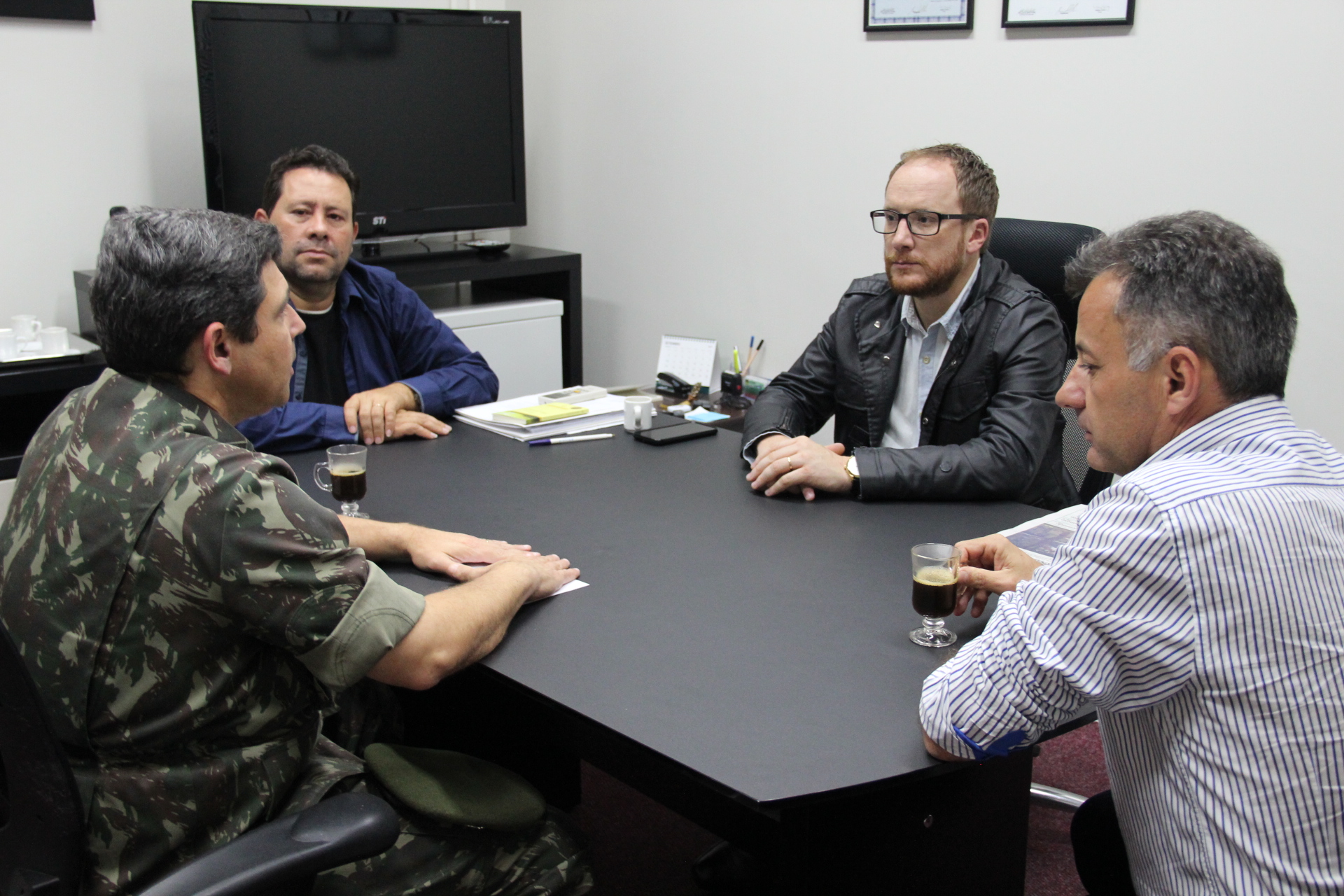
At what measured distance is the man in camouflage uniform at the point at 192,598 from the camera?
1190 mm

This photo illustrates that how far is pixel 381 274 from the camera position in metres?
→ 2.72

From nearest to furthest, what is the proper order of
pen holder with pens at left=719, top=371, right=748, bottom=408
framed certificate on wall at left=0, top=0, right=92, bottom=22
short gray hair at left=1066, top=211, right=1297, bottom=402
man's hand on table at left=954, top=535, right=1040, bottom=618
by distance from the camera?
1. short gray hair at left=1066, top=211, right=1297, bottom=402
2. man's hand on table at left=954, top=535, right=1040, bottom=618
3. framed certificate on wall at left=0, top=0, right=92, bottom=22
4. pen holder with pens at left=719, top=371, right=748, bottom=408

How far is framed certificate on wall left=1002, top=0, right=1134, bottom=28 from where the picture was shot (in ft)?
9.20

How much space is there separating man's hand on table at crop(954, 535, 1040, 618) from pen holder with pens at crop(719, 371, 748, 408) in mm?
2075

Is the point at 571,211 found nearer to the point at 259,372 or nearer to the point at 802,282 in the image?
the point at 802,282

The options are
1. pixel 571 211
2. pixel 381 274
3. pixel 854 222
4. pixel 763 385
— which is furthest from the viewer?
pixel 571 211

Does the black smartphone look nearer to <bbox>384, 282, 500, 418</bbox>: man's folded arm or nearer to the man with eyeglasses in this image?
the man with eyeglasses

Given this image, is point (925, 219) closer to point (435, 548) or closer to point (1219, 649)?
point (435, 548)

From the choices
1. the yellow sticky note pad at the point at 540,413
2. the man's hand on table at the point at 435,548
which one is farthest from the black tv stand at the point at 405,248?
the man's hand on table at the point at 435,548

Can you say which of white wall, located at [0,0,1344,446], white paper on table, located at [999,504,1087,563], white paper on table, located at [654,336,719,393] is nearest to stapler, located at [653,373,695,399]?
white paper on table, located at [654,336,719,393]

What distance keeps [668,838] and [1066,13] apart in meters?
2.25

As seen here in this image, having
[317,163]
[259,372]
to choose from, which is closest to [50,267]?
[317,163]

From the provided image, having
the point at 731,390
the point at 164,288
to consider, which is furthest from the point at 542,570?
the point at 731,390

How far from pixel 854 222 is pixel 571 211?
1.36m
